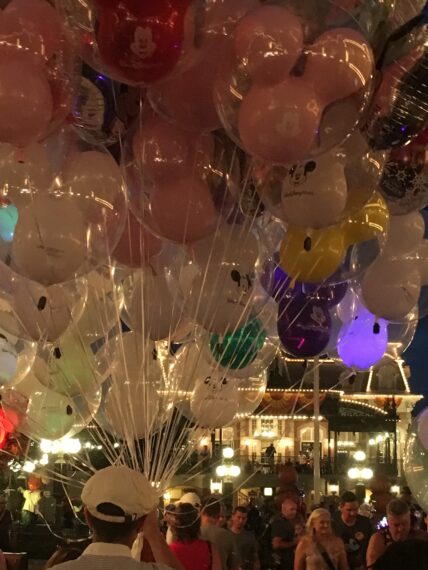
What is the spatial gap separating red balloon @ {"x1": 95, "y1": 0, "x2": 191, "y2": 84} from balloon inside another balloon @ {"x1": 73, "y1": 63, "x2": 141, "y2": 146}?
64cm

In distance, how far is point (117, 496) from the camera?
9.45 ft

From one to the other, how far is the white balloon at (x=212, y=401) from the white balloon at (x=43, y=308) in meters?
1.14

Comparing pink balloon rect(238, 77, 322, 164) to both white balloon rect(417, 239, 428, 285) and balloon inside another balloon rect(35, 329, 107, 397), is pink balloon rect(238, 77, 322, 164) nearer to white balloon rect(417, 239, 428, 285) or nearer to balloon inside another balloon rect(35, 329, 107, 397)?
white balloon rect(417, 239, 428, 285)

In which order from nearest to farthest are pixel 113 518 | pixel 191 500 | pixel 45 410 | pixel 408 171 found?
1. pixel 113 518
2. pixel 408 171
3. pixel 191 500
4. pixel 45 410

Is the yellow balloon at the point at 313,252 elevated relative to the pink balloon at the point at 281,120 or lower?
lower

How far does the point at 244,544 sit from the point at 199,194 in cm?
354

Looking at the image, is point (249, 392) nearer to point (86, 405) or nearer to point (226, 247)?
point (86, 405)

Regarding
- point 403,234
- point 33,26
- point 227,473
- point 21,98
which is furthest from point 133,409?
point 227,473

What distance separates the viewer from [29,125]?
317 centimetres

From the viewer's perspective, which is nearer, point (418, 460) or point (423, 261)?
point (423, 261)

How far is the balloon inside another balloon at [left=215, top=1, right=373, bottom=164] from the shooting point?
2.92 m

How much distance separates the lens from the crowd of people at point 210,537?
2.73 m

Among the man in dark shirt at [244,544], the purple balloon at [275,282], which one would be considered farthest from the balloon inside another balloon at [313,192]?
the man in dark shirt at [244,544]

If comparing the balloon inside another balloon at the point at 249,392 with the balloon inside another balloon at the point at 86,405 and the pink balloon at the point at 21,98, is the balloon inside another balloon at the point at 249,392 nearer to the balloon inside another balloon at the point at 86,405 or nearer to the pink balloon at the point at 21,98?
the balloon inside another balloon at the point at 86,405
